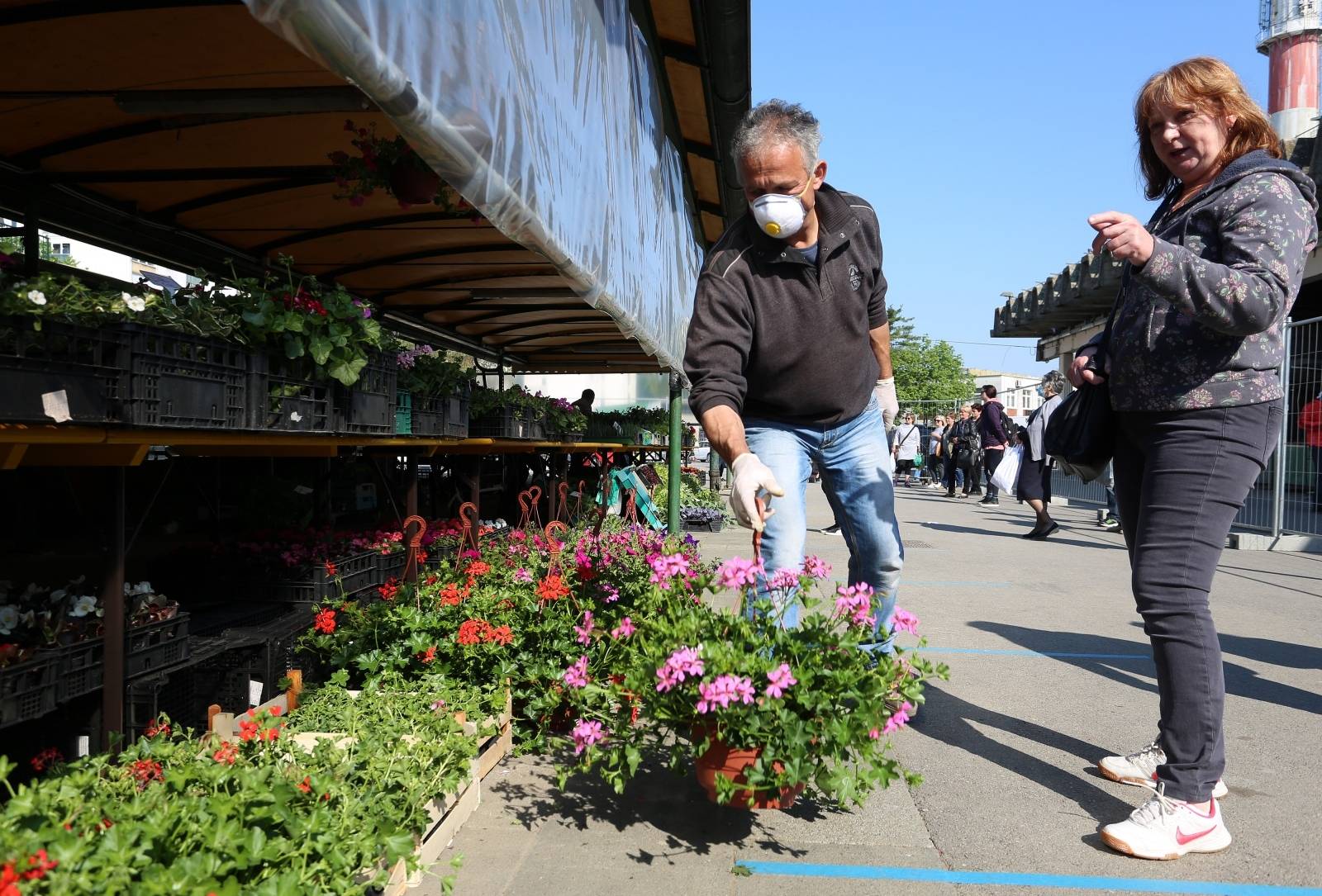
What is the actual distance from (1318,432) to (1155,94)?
6.61 meters

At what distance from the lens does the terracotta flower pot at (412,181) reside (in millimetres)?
4031

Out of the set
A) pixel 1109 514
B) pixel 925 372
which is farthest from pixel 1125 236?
pixel 925 372

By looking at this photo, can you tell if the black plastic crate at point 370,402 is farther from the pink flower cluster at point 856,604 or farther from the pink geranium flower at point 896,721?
the pink geranium flower at point 896,721

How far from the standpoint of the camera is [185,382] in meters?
3.04

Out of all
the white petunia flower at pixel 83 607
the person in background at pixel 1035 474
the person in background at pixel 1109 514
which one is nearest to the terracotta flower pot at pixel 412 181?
the white petunia flower at pixel 83 607

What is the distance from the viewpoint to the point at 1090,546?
11.4 metres

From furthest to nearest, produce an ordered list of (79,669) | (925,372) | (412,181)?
(925,372)
(412,181)
(79,669)

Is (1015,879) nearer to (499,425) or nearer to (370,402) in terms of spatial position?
(370,402)

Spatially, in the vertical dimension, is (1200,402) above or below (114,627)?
above

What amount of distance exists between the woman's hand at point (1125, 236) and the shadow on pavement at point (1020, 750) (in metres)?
1.70

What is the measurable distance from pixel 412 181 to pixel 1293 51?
2361 inches

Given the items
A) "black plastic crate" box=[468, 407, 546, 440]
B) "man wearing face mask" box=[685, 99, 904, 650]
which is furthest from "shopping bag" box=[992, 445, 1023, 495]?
"man wearing face mask" box=[685, 99, 904, 650]

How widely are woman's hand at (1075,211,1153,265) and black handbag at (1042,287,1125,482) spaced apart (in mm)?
607

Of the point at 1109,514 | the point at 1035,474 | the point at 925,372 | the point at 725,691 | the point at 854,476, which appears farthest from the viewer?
the point at 925,372
